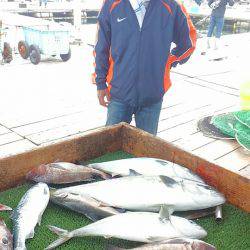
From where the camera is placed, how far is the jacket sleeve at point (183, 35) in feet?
11.3

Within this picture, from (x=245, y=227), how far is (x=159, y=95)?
166cm

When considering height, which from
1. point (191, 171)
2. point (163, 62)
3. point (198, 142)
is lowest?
point (198, 142)

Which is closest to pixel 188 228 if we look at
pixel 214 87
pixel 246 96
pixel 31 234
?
pixel 31 234

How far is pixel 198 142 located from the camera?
5.32m

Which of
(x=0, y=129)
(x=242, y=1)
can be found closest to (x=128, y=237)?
(x=0, y=129)

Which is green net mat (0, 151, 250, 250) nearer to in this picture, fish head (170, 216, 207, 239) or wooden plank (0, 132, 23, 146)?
fish head (170, 216, 207, 239)

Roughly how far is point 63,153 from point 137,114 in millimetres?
1181

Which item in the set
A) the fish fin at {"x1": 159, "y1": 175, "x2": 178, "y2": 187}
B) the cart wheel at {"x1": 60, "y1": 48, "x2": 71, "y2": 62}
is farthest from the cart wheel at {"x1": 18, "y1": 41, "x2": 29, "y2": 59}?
the fish fin at {"x1": 159, "y1": 175, "x2": 178, "y2": 187}

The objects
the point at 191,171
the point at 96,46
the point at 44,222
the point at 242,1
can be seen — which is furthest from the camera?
the point at 242,1

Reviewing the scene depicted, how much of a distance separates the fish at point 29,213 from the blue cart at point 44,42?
7266mm

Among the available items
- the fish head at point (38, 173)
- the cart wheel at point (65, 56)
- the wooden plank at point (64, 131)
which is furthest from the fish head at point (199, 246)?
the cart wheel at point (65, 56)

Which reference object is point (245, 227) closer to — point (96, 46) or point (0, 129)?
point (96, 46)

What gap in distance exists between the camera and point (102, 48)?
3.44m

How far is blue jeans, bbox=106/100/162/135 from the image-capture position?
3586 mm
